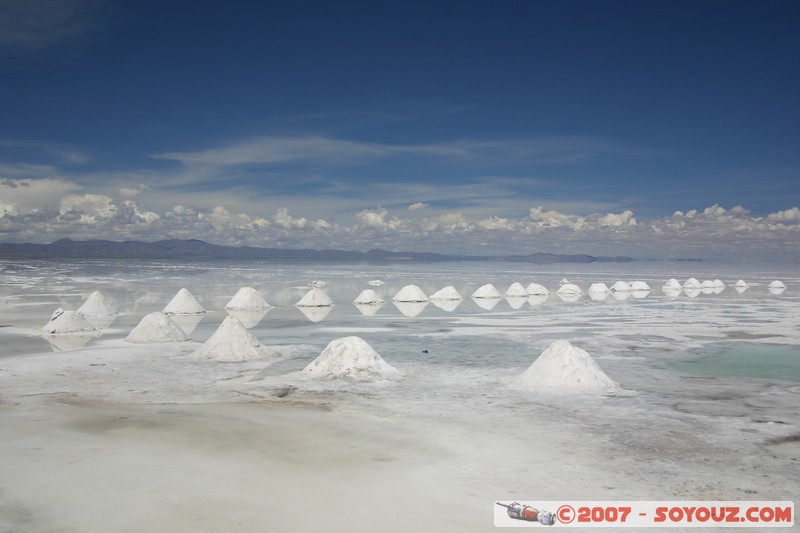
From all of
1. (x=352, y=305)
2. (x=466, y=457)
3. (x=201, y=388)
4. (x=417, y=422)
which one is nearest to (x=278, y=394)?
(x=201, y=388)

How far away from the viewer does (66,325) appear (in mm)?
18094

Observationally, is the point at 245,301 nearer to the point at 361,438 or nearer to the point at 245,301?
the point at 245,301

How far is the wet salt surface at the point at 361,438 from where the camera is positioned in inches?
232

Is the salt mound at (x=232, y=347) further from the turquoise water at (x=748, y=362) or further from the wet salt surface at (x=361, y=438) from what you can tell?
the turquoise water at (x=748, y=362)

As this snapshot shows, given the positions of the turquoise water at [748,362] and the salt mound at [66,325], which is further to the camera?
the salt mound at [66,325]

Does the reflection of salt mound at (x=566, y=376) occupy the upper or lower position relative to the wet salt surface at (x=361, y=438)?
upper

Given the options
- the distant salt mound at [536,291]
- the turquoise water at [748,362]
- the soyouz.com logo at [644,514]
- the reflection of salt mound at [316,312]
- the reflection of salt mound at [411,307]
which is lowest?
the reflection of salt mound at [411,307]

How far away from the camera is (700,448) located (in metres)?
7.75

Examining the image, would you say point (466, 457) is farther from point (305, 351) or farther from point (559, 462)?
point (305, 351)

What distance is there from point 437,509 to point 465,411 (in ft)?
12.6

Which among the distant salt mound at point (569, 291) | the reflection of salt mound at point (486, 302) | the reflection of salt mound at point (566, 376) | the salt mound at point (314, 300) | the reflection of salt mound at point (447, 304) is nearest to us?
the reflection of salt mound at point (566, 376)

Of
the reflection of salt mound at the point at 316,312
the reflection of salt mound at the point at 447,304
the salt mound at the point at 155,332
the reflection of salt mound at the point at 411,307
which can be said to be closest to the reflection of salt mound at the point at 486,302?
the reflection of salt mound at the point at 447,304

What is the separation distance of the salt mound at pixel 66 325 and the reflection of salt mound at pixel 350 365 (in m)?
9.36

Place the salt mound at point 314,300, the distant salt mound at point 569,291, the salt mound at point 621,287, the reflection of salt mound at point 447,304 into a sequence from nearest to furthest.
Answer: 1. the salt mound at point 314,300
2. the reflection of salt mound at point 447,304
3. the distant salt mound at point 569,291
4. the salt mound at point 621,287
